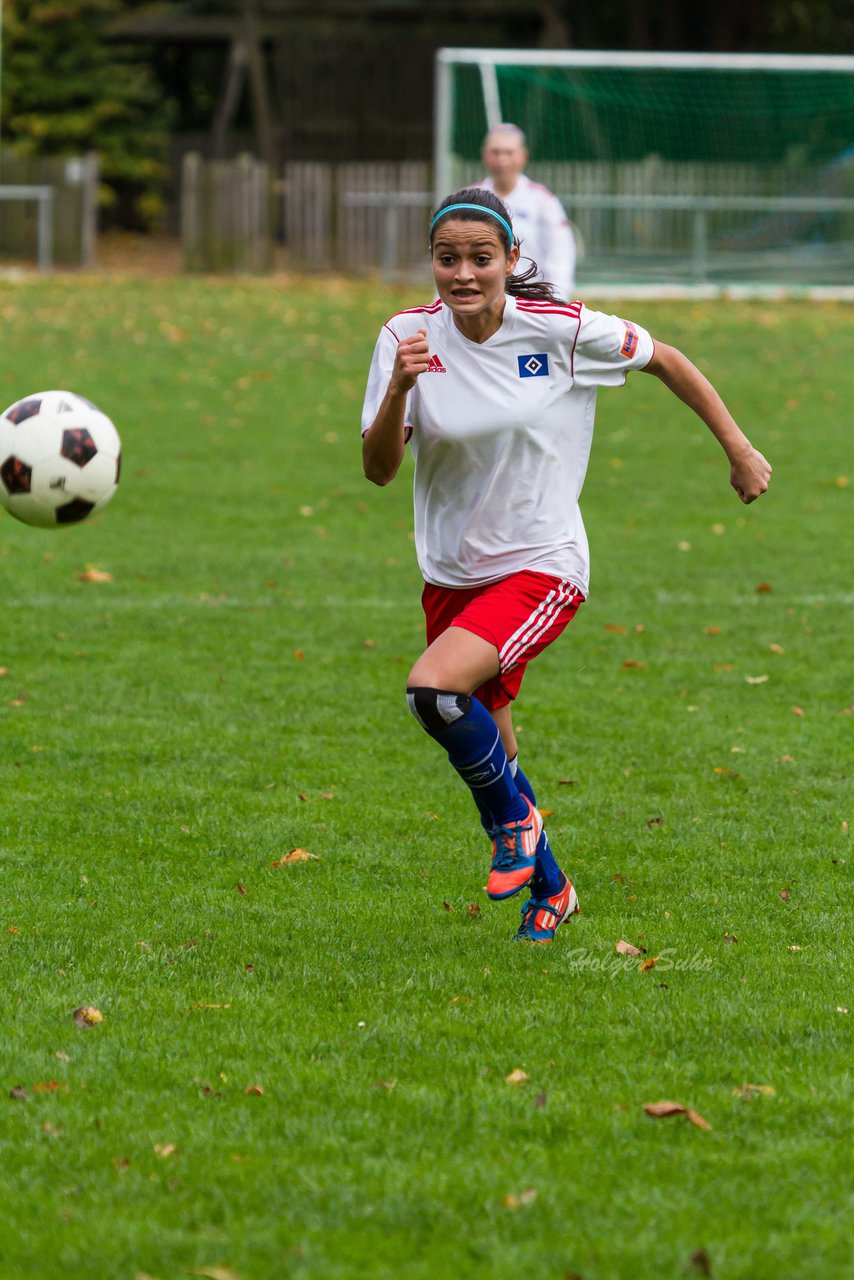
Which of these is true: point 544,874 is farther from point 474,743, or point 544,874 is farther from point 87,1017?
point 87,1017

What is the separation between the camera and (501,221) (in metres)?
4.82

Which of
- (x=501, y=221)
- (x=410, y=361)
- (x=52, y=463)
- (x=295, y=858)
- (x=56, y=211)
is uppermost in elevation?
(x=501, y=221)

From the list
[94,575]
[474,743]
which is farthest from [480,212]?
[94,575]

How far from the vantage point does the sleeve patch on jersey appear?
4961mm

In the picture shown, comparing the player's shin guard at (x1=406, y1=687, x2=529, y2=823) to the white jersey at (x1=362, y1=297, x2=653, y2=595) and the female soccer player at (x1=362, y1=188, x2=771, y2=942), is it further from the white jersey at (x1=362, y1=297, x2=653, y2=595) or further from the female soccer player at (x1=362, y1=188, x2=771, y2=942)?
the white jersey at (x1=362, y1=297, x2=653, y2=595)

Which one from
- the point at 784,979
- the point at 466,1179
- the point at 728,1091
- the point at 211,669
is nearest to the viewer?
the point at 466,1179

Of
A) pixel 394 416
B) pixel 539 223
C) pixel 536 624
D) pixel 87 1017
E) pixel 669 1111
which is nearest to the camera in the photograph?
pixel 669 1111

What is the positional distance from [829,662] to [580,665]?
1179 mm

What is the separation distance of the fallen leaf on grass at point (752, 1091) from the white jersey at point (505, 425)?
167 cm

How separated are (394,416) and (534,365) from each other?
523 mm

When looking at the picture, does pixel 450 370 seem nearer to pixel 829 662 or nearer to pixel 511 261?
pixel 511 261

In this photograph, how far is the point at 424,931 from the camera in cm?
498

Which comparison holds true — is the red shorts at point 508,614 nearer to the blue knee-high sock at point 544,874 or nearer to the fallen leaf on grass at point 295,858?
the blue knee-high sock at point 544,874

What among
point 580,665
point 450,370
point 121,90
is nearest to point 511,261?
point 450,370
